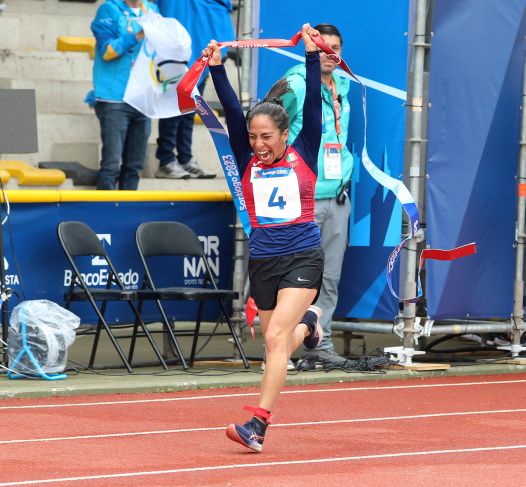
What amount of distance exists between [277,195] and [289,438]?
1385mm

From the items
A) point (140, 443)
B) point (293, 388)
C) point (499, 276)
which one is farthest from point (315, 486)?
point (499, 276)

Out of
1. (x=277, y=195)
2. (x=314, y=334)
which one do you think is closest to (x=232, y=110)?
(x=277, y=195)

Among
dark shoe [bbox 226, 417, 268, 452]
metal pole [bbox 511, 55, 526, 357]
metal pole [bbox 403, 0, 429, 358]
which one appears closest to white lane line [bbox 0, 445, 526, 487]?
dark shoe [bbox 226, 417, 268, 452]

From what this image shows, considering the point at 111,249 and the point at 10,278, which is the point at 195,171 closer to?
the point at 111,249

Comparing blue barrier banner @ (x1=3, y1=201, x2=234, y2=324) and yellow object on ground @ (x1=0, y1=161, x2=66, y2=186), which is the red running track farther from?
yellow object on ground @ (x1=0, y1=161, x2=66, y2=186)

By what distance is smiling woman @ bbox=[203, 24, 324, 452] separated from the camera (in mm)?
7574

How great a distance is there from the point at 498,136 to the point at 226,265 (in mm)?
2477

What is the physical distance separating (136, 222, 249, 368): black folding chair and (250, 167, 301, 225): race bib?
271 cm

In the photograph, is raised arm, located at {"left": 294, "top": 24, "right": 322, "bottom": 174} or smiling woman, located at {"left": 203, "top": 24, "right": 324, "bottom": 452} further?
raised arm, located at {"left": 294, "top": 24, "right": 322, "bottom": 174}

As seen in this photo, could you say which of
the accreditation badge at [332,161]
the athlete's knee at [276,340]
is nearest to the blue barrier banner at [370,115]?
the accreditation badge at [332,161]

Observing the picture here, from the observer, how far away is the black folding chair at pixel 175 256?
10.5m

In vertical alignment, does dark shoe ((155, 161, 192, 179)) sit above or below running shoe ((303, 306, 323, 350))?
above

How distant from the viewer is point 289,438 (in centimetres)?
792

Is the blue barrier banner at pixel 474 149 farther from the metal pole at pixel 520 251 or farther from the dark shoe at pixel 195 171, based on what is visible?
the dark shoe at pixel 195 171
